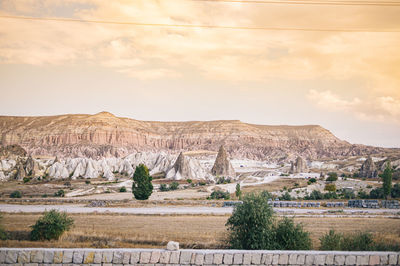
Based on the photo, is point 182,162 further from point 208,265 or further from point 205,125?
point 205,125

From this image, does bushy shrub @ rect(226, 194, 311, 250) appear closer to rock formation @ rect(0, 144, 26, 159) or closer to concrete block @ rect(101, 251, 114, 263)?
concrete block @ rect(101, 251, 114, 263)

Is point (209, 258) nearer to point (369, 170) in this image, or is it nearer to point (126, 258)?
point (126, 258)

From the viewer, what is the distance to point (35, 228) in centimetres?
1631

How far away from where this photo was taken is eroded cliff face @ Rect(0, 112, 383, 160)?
144m

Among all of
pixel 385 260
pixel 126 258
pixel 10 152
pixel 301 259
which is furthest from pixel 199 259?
pixel 10 152

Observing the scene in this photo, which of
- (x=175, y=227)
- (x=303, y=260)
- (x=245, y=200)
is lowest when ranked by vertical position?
(x=175, y=227)

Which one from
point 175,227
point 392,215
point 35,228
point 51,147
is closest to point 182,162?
point 392,215

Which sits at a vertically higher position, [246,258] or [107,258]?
[246,258]

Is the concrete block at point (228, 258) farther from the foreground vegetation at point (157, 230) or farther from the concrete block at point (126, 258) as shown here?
the foreground vegetation at point (157, 230)

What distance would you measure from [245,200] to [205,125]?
573 ft

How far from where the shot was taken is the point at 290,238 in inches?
536

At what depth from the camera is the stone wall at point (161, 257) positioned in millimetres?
10750

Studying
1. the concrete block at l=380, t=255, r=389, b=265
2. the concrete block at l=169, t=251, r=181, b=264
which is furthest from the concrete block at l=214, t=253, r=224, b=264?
the concrete block at l=380, t=255, r=389, b=265

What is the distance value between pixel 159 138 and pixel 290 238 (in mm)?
163261
